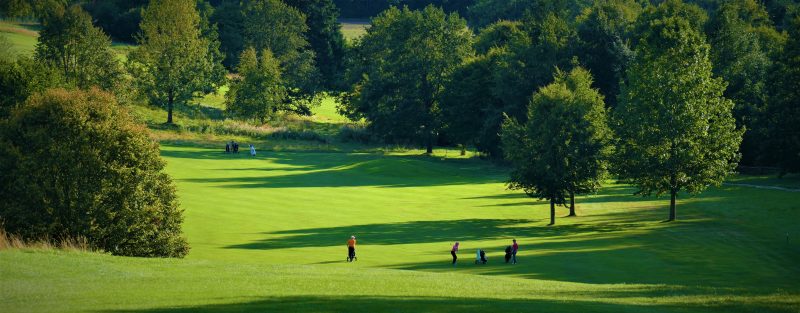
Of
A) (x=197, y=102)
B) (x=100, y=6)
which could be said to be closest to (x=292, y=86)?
(x=197, y=102)

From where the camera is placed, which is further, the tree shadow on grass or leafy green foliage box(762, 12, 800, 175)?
leafy green foliage box(762, 12, 800, 175)

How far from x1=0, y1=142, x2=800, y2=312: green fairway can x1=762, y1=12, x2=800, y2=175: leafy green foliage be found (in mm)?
5497

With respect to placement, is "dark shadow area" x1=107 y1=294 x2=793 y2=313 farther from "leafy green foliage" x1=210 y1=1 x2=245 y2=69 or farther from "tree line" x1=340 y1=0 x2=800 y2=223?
"leafy green foliage" x1=210 y1=1 x2=245 y2=69

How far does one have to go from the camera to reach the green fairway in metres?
28.3

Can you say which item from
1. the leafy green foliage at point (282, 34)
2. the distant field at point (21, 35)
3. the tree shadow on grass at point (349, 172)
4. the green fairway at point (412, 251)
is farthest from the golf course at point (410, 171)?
the distant field at point (21, 35)

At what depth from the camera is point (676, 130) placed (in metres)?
66.6

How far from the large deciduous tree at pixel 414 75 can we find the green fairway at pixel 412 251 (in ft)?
38.7

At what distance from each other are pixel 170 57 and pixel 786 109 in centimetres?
7317

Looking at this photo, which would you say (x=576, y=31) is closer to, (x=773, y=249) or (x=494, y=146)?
(x=494, y=146)

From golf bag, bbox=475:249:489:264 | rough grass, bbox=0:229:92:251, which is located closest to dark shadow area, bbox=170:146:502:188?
golf bag, bbox=475:249:489:264

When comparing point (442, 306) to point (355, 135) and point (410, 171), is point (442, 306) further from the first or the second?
point (355, 135)

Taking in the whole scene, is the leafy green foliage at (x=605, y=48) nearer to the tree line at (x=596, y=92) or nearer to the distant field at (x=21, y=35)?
the tree line at (x=596, y=92)

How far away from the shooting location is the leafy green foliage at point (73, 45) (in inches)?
4168

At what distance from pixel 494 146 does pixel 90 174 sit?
67885 mm
